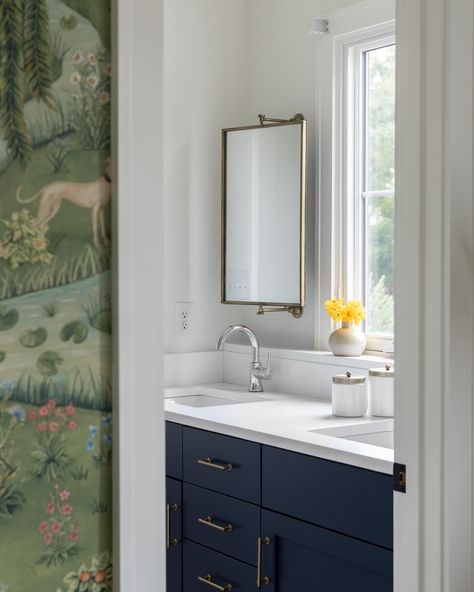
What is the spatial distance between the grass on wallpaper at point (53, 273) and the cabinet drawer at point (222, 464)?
147 cm

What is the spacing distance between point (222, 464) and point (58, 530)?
61.7 inches

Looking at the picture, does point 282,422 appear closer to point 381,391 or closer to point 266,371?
point 381,391

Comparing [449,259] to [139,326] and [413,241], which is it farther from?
[139,326]

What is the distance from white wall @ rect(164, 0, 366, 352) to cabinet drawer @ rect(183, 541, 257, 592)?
0.87 metres

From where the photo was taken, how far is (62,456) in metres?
0.91

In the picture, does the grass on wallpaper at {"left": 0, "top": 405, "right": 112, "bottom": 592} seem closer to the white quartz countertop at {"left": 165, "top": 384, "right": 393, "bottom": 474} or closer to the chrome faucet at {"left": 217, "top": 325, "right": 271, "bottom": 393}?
the white quartz countertop at {"left": 165, "top": 384, "right": 393, "bottom": 474}

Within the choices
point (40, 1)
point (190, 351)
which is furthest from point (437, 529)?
point (190, 351)

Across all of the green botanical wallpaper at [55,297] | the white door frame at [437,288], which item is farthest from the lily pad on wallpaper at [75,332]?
the white door frame at [437,288]

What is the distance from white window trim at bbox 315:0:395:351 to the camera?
295cm

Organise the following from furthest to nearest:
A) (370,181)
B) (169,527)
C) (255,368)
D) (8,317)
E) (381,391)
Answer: (255,368), (370,181), (169,527), (381,391), (8,317)

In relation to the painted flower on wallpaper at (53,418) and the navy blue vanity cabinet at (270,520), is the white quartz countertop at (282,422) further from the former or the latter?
the painted flower on wallpaper at (53,418)

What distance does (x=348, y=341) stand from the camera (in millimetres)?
2832

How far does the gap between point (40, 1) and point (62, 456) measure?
49 cm

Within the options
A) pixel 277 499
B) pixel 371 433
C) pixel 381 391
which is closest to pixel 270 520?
pixel 277 499
